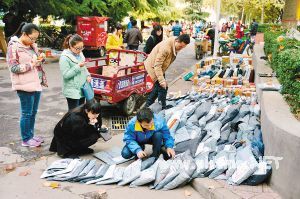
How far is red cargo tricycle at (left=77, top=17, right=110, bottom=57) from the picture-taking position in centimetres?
1717

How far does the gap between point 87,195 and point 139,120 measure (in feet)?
3.68

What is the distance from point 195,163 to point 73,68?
2367mm

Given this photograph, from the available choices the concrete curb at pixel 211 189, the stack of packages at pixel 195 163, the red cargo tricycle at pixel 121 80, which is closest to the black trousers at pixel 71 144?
the stack of packages at pixel 195 163

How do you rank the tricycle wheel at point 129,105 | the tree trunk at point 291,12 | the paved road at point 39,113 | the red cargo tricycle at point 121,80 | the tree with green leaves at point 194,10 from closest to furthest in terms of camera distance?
the paved road at point 39,113 < the red cargo tricycle at point 121,80 < the tricycle wheel at point 129,105 < the tree trunk at point 291,12 < the tree with green leaves at point 194,10

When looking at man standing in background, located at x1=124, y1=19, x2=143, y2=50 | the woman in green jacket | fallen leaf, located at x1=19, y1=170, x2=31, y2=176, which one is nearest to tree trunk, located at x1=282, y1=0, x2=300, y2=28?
man standing in background, located at x1=124, y1=19, x2=143, y2=50

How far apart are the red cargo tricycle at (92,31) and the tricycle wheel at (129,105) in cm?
990

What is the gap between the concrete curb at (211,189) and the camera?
4.15 meters

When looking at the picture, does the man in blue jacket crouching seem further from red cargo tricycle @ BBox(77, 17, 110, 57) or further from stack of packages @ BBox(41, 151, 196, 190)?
red cargo tricycle @ BBox(77, 17, 110, 57)

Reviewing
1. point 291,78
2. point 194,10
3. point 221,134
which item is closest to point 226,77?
point 221,134

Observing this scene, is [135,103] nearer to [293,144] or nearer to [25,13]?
[293,144]

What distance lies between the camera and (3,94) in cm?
901

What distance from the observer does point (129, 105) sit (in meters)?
7.84

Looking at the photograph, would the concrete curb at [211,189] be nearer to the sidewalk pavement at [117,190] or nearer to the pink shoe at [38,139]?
the sidewalk pavement at [117,190]

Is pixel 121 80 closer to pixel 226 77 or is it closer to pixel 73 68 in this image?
pixel 73 68
